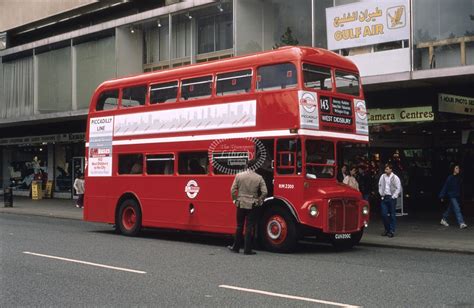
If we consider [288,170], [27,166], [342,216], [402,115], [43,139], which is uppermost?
[43,139]

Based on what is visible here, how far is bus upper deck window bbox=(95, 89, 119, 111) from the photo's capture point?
16359mm

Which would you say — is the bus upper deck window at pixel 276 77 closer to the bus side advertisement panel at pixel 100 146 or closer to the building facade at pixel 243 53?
the bus side advertisement panel at pixel 100 146

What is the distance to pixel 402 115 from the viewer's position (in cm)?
1788

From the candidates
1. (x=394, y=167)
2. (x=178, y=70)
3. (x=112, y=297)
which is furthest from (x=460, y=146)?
(x=112, y=297)

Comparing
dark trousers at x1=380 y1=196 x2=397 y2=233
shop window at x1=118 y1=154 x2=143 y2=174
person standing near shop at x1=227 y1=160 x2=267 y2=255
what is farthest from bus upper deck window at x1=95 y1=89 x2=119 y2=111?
A: dark trousers at x1=380 y1=196 x2=397 y2=233

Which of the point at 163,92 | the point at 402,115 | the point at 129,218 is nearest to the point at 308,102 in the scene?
the point at 163,92

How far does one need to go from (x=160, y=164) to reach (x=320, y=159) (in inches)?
180

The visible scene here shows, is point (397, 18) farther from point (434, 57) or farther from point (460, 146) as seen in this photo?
point (460, 146)

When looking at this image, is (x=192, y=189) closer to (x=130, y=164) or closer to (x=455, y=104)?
(x=130, y=164)

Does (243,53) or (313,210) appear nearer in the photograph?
(313,210)

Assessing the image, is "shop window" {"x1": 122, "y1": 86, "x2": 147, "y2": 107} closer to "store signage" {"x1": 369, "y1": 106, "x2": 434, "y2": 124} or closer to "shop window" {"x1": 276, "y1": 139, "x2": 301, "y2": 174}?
"shop window" {"x1": 276, "y1": 139, "x2": 301, "y2": 174}

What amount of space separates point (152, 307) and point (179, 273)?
243 cm

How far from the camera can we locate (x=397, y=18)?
17016 mm

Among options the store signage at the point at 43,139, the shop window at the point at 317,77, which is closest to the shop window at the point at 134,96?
the shop window at the point at 317,77
